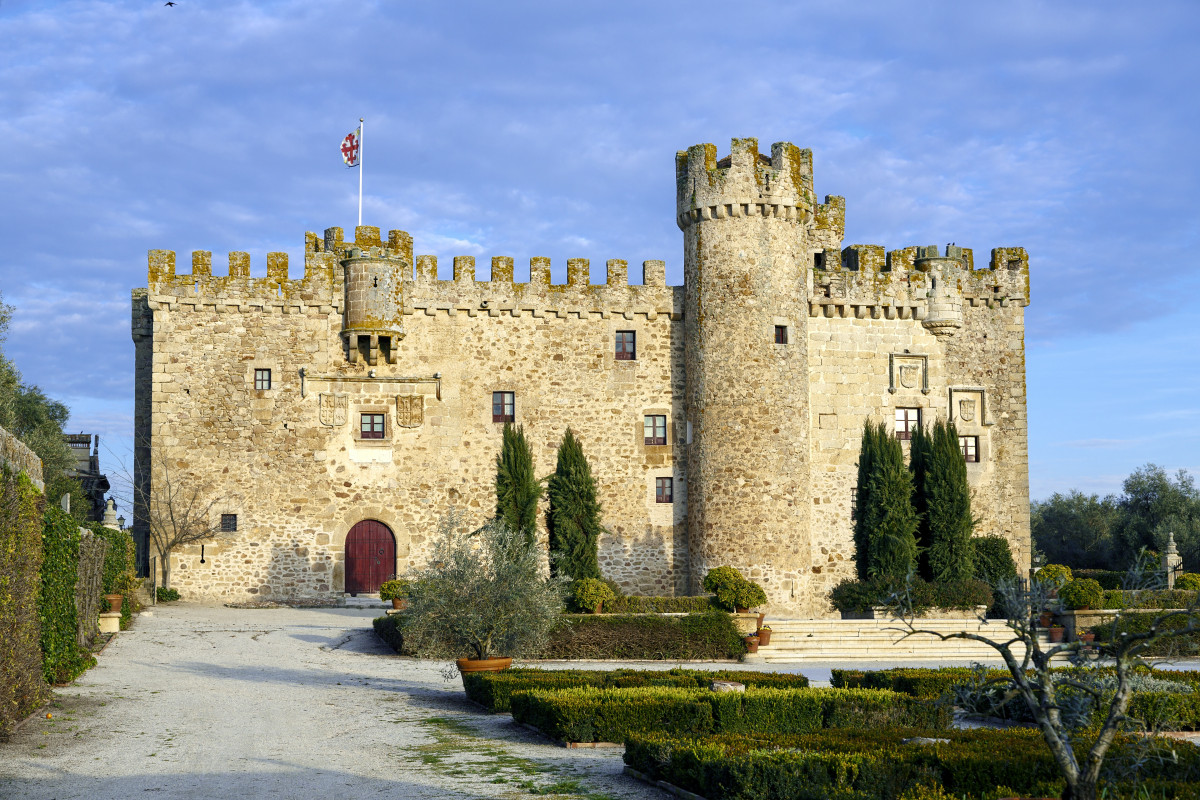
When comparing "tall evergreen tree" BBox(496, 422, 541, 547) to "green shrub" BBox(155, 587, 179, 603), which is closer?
"green shrub" BBox(155, 587, 179, 603)

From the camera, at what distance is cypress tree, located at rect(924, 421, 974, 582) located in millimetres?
26625

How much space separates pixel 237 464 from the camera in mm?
27469

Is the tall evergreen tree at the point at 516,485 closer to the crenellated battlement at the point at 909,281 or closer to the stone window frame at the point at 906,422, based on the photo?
the crenellated battlement at the point at 909,281

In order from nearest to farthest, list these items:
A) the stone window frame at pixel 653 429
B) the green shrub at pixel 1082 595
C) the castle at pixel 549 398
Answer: the green shrub at pixel 1082 595 < the castle at pixel 549 398 < the stone window frame at pixel 653 429

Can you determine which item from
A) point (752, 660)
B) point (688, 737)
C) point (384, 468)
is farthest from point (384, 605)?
point (688, 737)

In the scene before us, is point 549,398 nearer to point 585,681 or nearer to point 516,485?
point 516,485

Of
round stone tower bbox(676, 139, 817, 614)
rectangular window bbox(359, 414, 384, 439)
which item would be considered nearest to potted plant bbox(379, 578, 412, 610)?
rectangular window bbox(359, 414, 384, 439)

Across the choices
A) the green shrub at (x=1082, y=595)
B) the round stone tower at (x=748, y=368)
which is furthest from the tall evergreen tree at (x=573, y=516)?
the green shrub at (x=1082, y=595)

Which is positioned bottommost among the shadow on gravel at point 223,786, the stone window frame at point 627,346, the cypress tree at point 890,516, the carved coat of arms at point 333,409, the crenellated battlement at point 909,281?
the shadow on gravel at point 223,786

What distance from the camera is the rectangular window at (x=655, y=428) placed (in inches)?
1141

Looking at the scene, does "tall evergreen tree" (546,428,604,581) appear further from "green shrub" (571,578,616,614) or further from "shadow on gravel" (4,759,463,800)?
"shadow on gravel" (4,759,463,800)

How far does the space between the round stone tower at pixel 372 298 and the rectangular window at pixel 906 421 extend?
13.3 m

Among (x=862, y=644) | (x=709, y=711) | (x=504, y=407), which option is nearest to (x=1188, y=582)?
(x=862, y=644)

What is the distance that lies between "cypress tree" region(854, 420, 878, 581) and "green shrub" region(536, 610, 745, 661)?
6.49m
